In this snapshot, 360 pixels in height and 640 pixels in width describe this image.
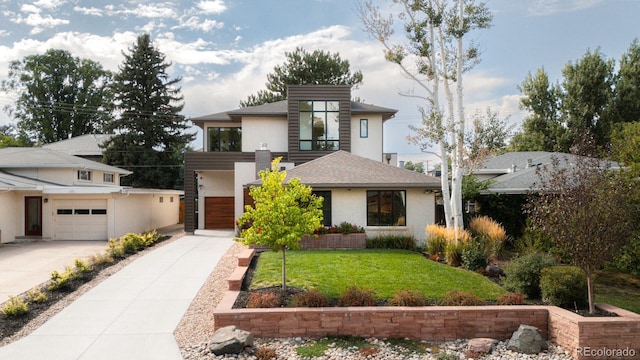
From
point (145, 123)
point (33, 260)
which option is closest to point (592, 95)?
point (145, 123)

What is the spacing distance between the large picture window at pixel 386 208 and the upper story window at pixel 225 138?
403 inches

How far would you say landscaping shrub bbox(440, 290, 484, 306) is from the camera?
26.2ft

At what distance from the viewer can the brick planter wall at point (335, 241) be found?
14.8 m

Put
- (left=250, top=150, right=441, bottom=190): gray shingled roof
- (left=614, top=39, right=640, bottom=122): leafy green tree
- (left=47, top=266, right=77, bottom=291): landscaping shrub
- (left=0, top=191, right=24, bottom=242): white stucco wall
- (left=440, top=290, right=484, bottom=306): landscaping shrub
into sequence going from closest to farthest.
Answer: (left=440, top=290, right=484, bottom=306): landscaping shrub → (left=47, top=266, right=77, bottom=291): landscaping shrub → (left=250, top=150, right=441, bottom=190): gray shingled roof → (left=0, top=191, right=24, bottom=242): white stucco wall → (left=614, top=39, right=640, bottom=122): leafy green tree

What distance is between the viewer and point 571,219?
7.78 metres

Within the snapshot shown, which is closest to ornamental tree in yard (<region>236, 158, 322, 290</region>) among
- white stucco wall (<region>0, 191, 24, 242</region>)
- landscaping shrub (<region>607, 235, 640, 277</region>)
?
landscaping shrub (<region>607, 235, 640, 277</region>)

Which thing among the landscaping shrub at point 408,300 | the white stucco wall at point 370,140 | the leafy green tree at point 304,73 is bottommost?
the landscaping shrub at point 408,300

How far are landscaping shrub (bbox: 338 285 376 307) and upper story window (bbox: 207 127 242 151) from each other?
652 inches

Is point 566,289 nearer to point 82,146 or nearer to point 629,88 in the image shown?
point 629,88

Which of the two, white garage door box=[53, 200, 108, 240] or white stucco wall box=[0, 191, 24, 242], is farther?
white garage door box=[53, 200, 108, 240]

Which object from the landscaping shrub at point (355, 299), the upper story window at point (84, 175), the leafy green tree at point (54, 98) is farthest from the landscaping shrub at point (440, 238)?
the leafy green tree at point (54, 98)

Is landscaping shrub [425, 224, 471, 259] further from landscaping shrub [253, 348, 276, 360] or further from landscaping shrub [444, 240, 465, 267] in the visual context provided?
landscaping shrub [253, 348, 276, 360]

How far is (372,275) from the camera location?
1020 centimetres

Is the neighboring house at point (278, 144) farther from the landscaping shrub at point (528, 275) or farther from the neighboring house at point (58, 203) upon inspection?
the landscaping shrub at point (528, 275)
